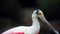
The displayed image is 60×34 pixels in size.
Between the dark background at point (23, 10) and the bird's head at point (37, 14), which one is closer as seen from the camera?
the bird's head at point (37, 14)

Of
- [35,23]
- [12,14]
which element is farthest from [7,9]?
[35,23]

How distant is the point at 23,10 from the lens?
7.45 metres

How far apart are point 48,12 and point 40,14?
204cm

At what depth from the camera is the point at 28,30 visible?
4969mm

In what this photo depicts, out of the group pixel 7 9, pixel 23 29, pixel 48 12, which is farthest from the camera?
pixel 7 9

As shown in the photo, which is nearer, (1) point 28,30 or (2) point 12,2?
(1) point 28,30

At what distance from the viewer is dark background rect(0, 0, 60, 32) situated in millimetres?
7016

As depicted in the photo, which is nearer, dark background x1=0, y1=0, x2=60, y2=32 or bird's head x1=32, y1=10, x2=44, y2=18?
bird's head x1=32, y1=10, x2=44, y2=18

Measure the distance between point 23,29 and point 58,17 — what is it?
2.23 m

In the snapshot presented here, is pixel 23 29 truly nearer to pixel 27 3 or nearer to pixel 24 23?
pixel 24 23

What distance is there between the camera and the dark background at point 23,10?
702 centimetres

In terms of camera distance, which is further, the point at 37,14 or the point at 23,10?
the point at 23,10

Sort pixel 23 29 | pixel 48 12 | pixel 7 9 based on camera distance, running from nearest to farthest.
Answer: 1. pixel 23 29
2. pixel 48 12
3. pixel 7 9

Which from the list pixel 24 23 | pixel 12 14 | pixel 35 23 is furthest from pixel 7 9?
pixel 35 23
